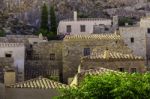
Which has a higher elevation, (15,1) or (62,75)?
(15,1)

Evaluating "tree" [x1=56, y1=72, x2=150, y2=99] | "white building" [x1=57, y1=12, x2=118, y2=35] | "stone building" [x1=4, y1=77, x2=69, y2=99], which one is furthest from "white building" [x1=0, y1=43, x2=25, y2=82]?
"tree" [x1=56, y1=72, x2=150, y2=99]

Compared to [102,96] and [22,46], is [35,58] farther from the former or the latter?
[102,96]

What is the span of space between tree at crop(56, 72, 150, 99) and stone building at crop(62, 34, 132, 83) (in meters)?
23.2

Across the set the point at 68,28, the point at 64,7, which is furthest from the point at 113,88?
the point at 64,7

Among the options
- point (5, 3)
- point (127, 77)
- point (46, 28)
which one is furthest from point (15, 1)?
point (127, 77)

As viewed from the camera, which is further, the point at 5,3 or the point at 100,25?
the point at 5,3

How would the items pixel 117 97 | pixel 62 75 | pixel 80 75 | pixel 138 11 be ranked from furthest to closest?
pixel 138 11 → pixel 62 75 → pixel 80 75 → pixel 117 97

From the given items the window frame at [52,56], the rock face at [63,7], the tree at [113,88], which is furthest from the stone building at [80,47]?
the rock face at [63,7]

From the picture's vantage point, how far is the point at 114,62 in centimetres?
4700

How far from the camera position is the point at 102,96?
3048cm

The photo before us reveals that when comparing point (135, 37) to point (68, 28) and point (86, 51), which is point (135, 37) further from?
point (68, 28)

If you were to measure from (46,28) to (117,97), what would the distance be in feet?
147

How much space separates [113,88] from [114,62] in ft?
54.6

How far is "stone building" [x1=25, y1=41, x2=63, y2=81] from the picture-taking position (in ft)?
184
